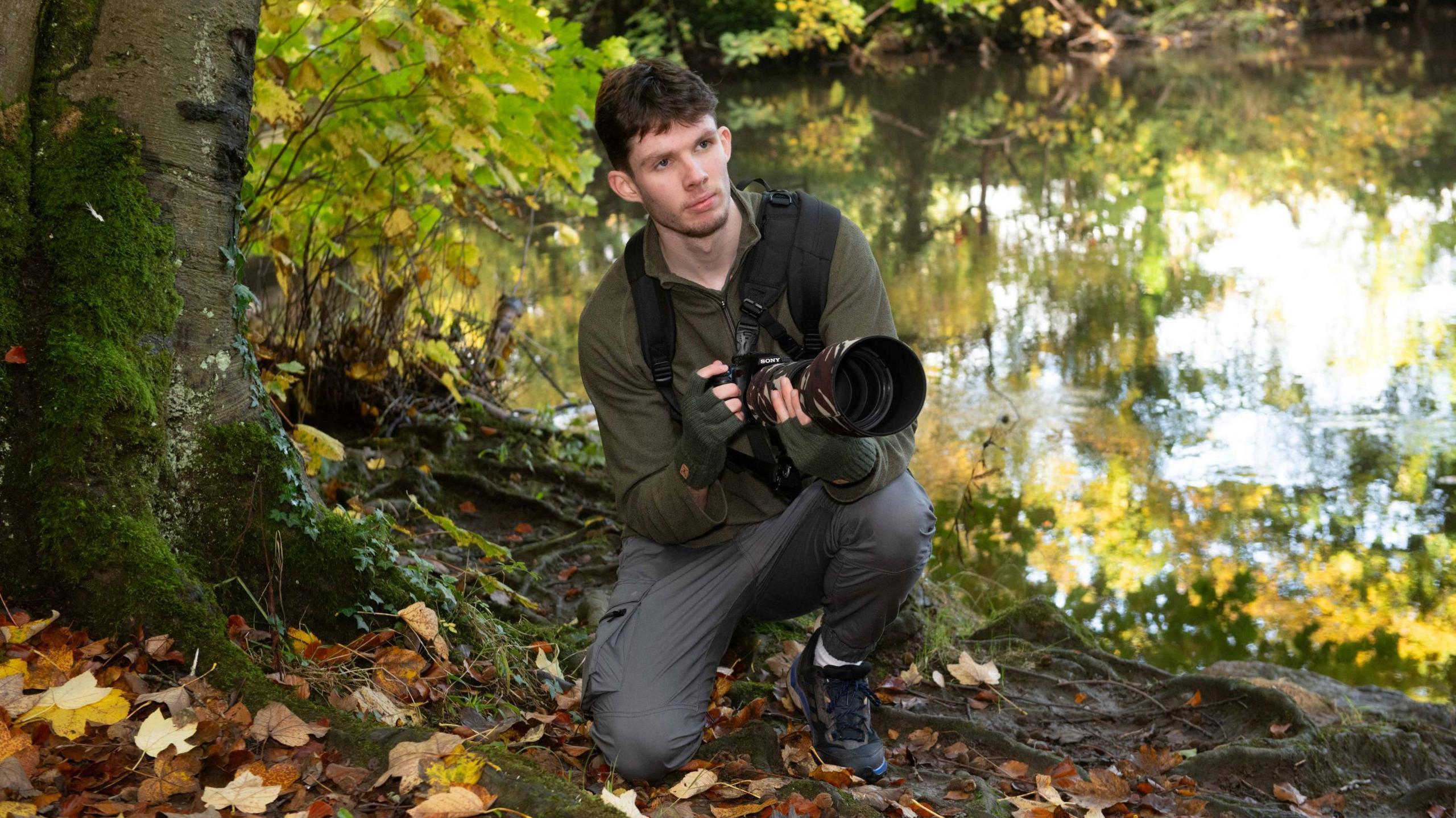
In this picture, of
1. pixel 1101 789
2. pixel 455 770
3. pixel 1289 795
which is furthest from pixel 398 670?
pixel 1289 795

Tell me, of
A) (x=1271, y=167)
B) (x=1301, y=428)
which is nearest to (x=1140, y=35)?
(x=1271, y=167)

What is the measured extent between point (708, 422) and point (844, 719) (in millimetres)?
752

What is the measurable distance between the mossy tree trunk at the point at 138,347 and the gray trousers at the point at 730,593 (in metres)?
0.57

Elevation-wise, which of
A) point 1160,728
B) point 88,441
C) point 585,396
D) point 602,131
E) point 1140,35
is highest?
Answer: point 1140,35

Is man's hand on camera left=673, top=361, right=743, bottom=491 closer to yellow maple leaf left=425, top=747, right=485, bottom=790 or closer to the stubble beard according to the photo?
the stubble beard

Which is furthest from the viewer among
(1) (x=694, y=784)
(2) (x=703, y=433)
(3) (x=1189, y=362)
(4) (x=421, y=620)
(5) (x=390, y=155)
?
(3) (x=1189, y=362)

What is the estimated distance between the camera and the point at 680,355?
2.71 metres

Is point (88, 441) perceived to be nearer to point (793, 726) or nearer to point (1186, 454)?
point (793, 726)

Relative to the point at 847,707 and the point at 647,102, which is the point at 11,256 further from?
the point at 847,707

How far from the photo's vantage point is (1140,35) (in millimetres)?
24391

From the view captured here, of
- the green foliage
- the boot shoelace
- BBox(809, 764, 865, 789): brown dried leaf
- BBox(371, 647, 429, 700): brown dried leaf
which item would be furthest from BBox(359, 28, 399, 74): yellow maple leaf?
BBox(809, 764, 865, 789): brown dried leaf

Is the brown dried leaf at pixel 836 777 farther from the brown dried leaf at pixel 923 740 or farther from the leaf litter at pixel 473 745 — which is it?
the brown dried leaf at pixel 923 740

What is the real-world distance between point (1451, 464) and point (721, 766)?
3806 mm

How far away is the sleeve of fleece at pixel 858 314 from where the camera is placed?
2600 millimetres
